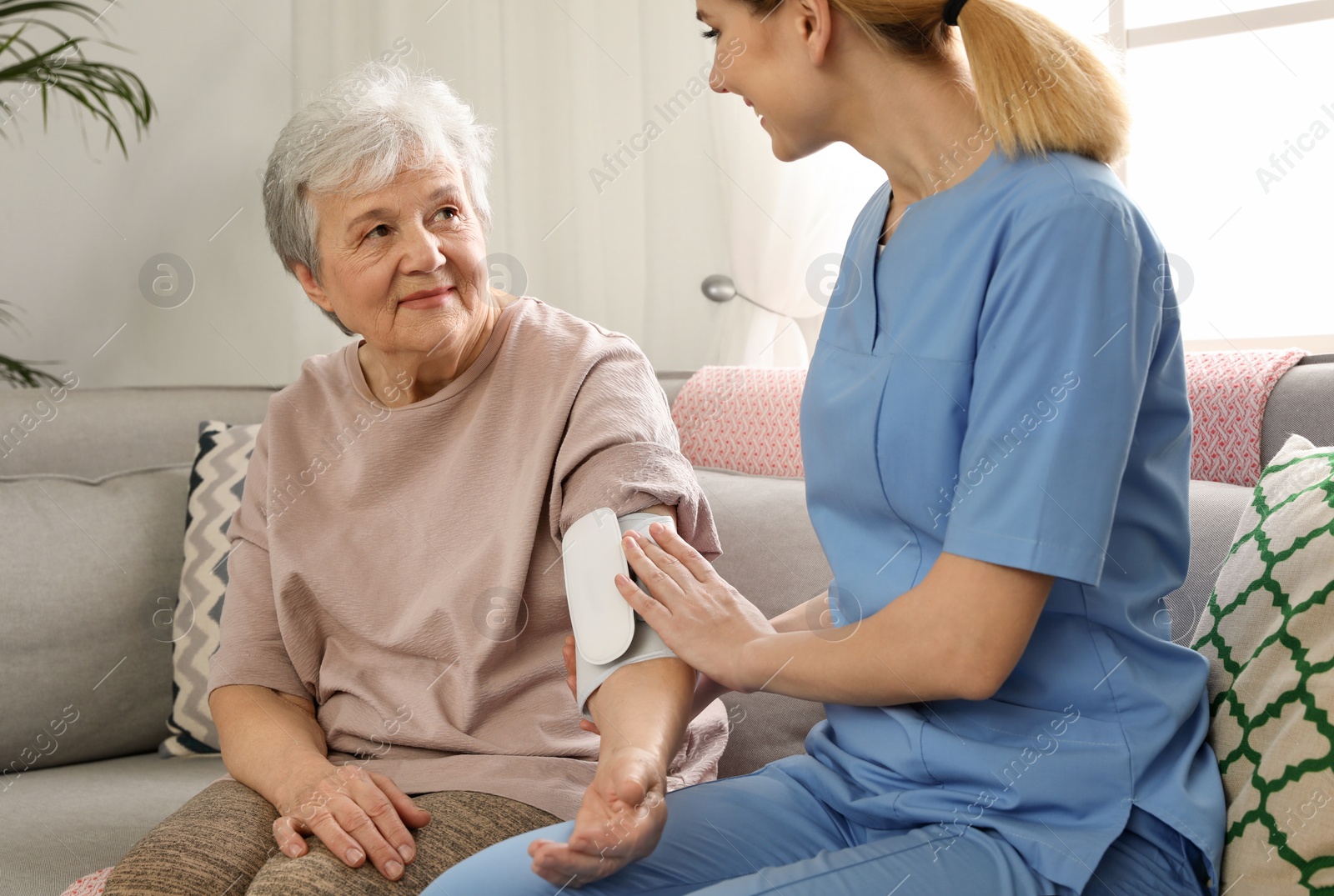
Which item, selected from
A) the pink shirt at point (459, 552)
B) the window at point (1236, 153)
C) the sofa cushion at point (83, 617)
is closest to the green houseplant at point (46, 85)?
the sofa cushion at point (83, 617)

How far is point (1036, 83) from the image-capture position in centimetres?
86

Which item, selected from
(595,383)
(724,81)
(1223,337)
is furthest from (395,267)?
(1223,337)

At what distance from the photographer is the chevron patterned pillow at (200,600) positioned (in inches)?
69.0

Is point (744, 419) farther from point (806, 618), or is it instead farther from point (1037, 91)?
point (1037, 91)

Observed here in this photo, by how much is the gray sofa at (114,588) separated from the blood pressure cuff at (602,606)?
15.7 inches

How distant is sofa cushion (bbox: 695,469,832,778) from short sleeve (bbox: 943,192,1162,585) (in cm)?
65

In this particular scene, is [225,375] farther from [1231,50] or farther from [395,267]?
[1231,50]

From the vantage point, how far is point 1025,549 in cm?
77

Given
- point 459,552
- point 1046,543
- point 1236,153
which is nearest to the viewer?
point 1046,543

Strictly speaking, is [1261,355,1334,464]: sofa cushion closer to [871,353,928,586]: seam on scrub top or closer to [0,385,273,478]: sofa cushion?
[871,353,928,586]: seam on scrub top

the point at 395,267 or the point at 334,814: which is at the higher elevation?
the point at 395,267

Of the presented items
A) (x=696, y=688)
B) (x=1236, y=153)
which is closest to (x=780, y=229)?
(x=1236, y=153)

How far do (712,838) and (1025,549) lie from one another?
1.21ft

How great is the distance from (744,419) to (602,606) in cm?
79
